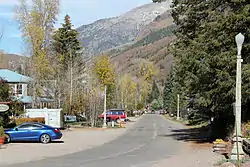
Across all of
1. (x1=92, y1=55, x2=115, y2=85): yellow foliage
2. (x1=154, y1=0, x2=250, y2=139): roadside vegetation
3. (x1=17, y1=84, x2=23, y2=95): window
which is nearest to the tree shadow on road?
(x1=154, y1=0, x2=250, y2=139): roadside vegetation

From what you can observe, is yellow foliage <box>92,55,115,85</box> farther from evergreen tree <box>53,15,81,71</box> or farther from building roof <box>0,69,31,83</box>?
building roof <box>0,69,31,83</box>

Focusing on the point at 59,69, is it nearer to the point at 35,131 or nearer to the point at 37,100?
the point at 37,100

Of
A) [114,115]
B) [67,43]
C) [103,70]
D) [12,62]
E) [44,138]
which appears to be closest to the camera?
[44,138]

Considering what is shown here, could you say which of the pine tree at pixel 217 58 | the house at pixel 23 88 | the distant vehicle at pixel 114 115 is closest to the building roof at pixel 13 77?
the house at pixel 23 88

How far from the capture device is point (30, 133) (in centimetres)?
3033

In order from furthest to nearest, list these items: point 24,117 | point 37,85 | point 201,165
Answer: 1. point 37,85
2. point 24,117
3. point 201,165

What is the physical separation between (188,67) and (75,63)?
41.6 metres

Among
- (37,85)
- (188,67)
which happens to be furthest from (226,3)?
(37,85)

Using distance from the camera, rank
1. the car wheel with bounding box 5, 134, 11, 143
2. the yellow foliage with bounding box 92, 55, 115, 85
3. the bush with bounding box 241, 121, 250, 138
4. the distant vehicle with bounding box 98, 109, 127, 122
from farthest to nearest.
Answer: the yellow foliage with bounding box 92, 55, 115, 85, the distant vehicle with bounding box 98, 109, 127, 122, the car wheel with bounding box 5, 134, 11, 143, the bush with bounding box 241, 121, 250, 138

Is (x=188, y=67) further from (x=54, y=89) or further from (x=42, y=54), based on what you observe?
(x=54, y=89)

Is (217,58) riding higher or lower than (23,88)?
higher

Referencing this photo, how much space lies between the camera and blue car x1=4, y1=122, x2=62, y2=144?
30.2 meters

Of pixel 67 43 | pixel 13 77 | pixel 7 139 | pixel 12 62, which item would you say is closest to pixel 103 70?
pixel 67 43

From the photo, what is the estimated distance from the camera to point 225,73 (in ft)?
83.7
